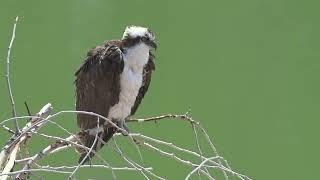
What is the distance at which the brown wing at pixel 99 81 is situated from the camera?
8.27 ft

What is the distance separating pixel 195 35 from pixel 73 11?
58cm

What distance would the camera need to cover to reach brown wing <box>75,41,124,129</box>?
2521 millimetres

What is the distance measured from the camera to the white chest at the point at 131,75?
8.32 feet

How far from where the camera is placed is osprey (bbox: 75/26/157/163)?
2523mm

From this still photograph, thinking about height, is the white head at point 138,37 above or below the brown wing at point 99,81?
above

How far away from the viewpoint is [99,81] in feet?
8.32

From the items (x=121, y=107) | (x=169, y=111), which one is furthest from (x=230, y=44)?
(x=121, y=107)

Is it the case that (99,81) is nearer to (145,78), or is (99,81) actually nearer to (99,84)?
(99,84)

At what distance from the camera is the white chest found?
8.32 ft

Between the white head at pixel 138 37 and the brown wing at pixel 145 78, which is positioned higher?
the white head at pixel 138 37

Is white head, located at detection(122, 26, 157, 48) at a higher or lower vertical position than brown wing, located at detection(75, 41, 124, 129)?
higher

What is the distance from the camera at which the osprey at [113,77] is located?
2.52 meters

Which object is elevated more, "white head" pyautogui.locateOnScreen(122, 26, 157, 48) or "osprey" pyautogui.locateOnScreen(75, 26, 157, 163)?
"white head" pyautogui.locateOnScreen(122, 26, 157, 48)

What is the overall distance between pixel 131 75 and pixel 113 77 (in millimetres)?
49
